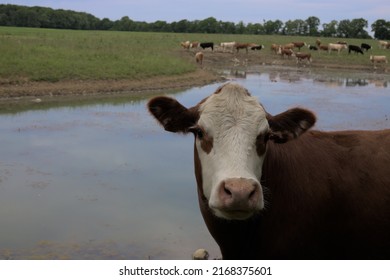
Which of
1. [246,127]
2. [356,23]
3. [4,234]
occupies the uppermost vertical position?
[356,23]

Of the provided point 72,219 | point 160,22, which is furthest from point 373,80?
point 160,22

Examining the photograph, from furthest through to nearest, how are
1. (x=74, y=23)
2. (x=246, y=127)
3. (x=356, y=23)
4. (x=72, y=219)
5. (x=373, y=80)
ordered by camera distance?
(x=356, y=23), (x=74, y=23), (x=373, y=80), (x=72, y=219), (x=246, y=127)

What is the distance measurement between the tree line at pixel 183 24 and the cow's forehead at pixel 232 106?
56.2 metres

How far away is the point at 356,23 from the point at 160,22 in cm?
4281

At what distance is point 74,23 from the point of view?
7062 centimetres

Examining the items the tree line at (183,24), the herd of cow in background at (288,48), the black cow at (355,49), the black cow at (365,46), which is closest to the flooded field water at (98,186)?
the herd of cow in background at (288,48)

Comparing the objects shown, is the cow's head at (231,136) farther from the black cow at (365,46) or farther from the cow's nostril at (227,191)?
the black cow at (365,46)

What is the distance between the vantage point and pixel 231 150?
11.0ft

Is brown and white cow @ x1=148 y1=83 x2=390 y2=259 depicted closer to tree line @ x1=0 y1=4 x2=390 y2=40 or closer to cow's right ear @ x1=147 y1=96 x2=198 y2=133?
cow's right ear @ x1=147 y1=96 x2=198 y2=133

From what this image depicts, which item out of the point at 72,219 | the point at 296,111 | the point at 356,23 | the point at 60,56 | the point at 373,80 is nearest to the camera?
the point at 296,111

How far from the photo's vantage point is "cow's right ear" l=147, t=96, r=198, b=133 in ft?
12.7

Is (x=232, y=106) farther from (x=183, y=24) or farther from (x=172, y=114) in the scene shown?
(x=183, y=24)

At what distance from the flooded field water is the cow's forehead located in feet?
10.8

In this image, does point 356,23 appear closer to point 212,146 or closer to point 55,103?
point 55,103
